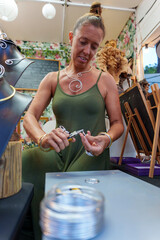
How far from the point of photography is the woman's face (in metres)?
0.87

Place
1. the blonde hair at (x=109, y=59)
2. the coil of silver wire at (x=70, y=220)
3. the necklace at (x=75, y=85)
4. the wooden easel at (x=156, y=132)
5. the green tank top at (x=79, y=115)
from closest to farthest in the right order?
the coil of silver wire at (x=70, y=220)
the green tank top at (x=79, y=115)
the necklace at (x=75, y=85)
the wooden easel at (x=156, y=132)
the blonde hair at (x=109, y=59)

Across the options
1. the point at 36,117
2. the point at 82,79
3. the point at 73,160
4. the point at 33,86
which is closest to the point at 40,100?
the point at 36,117

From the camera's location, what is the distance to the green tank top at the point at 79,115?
0.80 m

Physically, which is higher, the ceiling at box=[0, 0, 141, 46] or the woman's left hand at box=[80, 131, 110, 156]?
the ceiling at box=[0, 0, 141, 46]

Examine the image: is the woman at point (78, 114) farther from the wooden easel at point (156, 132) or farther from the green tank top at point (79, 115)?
the wooden easel at point (156, 132)

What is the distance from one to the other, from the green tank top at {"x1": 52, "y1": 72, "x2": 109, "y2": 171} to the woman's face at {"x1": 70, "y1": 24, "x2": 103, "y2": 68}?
6.5 inches

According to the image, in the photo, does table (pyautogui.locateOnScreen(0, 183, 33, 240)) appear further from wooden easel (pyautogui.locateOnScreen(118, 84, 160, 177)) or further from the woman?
wooden easel (pyautogui.locateOnScreen(118, 84, 160, 177))

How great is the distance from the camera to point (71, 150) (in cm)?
80

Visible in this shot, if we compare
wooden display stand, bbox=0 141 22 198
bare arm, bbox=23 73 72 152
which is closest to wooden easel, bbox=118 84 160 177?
bare arm, bbox=23 73 72 152

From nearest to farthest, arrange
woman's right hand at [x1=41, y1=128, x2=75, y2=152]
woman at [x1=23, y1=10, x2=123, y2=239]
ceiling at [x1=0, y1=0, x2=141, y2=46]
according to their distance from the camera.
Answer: woman's right hand at [x1=41, y1=128, x2=75, y2=152]
woman at [x1=23, y1=10, x2=123, y2=239]
ceiling at [x1=0, y1=0, x2=141, y2=46]

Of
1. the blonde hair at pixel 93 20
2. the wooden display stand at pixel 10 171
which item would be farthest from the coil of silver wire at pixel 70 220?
the blonde hair at pixel 93 20

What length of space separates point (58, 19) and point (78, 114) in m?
2.45

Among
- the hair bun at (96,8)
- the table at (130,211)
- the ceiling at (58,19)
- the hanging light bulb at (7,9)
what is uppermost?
the ceiling at (58,19)

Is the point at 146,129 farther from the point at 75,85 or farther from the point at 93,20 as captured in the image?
the point at 93,20
